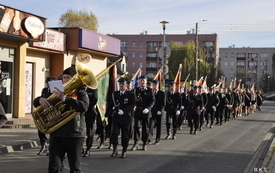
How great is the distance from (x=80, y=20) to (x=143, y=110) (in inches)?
1947

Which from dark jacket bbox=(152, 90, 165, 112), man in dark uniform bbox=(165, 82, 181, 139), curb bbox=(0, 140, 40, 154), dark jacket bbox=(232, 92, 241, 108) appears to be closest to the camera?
curb bbox=(0, 140, 40, 154)

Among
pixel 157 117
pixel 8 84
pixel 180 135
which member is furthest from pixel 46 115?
pixel 8 84

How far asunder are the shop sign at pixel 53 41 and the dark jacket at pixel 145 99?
9490 mm

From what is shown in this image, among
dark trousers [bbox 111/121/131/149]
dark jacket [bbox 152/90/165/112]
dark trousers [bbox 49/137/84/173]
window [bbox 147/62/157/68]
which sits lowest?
dark trousers [bbox 111/121/131/149]

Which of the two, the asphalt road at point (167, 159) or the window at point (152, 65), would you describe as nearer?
the asphalt road at point (167, 159)

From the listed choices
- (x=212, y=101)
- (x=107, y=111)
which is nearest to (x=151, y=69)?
(x=212, y=101)

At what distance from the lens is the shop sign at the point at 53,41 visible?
2003 centimetres

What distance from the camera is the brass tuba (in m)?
5.41

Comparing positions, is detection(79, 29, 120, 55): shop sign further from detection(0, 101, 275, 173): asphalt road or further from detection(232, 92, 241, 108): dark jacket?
detection(0, 101, 275, 173): asphalt road

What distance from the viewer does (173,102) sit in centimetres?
1415

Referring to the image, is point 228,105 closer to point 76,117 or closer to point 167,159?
point 167,159

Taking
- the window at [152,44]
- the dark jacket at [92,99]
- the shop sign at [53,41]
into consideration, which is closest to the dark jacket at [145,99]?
the dark jacket at [92,99]

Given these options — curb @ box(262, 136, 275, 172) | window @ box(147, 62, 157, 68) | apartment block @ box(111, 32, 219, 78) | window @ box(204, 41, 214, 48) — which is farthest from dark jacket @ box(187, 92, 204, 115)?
window @ box(147, 62, 157, 68)

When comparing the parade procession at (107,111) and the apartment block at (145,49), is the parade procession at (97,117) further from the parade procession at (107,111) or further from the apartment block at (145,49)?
the apartment block at (145,49)
